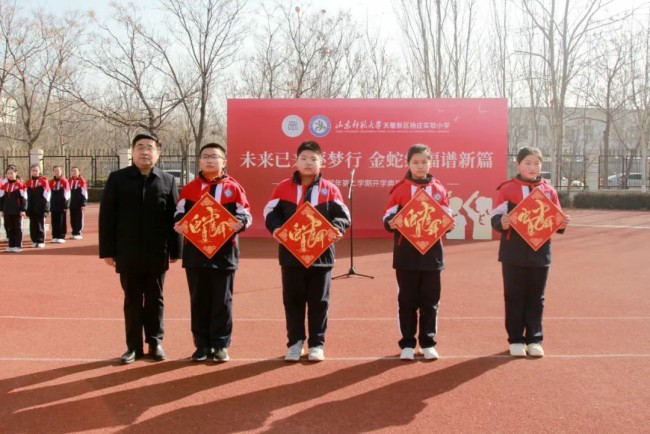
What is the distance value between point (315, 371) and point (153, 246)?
155 cm

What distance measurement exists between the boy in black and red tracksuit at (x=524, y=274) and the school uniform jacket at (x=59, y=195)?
456 inches

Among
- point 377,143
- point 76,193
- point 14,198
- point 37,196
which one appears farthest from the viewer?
point 76,193

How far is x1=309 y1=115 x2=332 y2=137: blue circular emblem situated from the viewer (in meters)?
14.5

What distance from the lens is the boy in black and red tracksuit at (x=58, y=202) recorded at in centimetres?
1394

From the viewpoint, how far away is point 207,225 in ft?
15.2

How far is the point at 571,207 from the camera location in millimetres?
24500

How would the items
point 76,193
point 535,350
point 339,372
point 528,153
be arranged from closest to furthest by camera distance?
point 339,372 < point 535,350 < point 528,153 < point 76,193

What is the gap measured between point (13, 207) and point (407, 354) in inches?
406

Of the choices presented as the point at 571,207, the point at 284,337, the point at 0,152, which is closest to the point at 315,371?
the point at 284,337

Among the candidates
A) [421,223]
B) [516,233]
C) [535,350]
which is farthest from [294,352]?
[516,233]

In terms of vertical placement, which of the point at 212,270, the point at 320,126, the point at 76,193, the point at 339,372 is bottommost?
the point at 339,372

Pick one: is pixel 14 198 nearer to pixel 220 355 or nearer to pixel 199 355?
pixel 199 355

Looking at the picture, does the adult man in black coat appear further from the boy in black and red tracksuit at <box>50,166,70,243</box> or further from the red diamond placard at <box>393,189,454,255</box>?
the boy in black and red tracksuit at <box>50,166,70,243</box>

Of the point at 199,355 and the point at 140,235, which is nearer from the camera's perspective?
the point at 140,235
